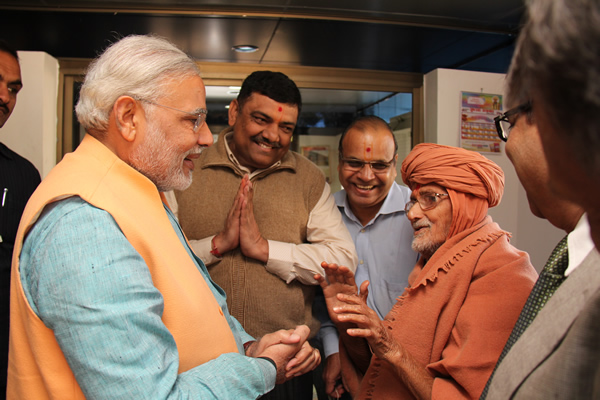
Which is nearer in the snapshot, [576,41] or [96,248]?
[576,41]

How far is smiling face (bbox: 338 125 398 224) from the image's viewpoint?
2133 mm

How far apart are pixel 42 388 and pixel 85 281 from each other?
0.32m

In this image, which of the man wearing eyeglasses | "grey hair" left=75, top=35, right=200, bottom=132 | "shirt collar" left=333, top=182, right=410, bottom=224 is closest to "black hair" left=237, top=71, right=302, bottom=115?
"shirt collar" left=333, top=182, right=410, bottom=224

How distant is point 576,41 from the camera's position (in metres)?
0.34

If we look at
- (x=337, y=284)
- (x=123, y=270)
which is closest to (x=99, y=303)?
(x=123, y=270)

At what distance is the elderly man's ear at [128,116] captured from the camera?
1116 mm

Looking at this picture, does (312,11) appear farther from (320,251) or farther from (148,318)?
(148,318)

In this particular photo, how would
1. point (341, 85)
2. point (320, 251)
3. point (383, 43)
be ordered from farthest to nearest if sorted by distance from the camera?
point (341, 85) → point (383, 43) → point (320, 251)

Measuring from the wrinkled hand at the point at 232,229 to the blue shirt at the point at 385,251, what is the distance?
24.1 inches

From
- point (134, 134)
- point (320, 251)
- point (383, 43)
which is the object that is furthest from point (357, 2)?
point (134, 134)

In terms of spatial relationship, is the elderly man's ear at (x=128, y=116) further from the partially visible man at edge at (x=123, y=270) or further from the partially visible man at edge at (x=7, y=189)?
the partially visible man at edge at (x=7, y=189)

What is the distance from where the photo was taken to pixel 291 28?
268 centimetres

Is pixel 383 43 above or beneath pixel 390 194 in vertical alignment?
above

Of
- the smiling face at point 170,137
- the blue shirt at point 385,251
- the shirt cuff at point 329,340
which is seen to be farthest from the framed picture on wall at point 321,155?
the smiling face at point 170,137
